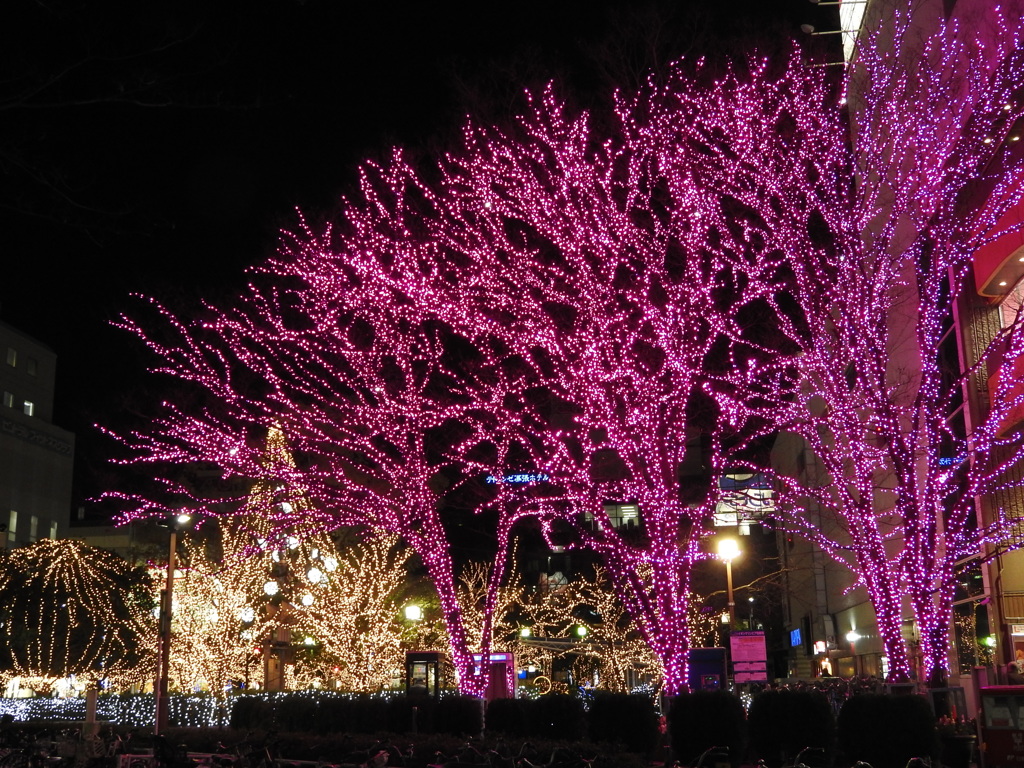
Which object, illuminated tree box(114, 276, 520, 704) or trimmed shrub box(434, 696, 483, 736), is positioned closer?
illuminated tree box(114, 276, 520, 704)

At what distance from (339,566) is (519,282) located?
20.0 m

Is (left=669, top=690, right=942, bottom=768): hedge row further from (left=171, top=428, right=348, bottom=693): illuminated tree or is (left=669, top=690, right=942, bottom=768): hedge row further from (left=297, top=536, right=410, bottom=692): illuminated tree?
(left=297, top=536, right=410, bottom=692): illuminated tree

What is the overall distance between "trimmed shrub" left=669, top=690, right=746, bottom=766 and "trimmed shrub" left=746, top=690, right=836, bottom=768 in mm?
274

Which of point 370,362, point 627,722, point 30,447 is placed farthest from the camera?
point 30,447

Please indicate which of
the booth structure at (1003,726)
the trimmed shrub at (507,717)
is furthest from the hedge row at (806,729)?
the trimmed shrub at (507,717)

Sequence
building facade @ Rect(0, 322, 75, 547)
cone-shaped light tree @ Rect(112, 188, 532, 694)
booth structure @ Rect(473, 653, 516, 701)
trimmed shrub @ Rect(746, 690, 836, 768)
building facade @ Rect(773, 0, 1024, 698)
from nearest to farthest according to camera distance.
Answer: trimmed shrub @ Rect(746, 690, 836, 768) → cone-shaped light tree @ Rect(112, 188, 532, 694) → building facade @ Rect(773, 0, 1024, 698) → booth structure @ Rect(473, 653, 516, 701) → building facade @ Rect(0, 322, 75, 547)

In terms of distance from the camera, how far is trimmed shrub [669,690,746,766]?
14.3 meters

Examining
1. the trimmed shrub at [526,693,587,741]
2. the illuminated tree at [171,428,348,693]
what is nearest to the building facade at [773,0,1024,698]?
the trimmed shrub at [526,693,587,741]

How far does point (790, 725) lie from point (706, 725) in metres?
1.13

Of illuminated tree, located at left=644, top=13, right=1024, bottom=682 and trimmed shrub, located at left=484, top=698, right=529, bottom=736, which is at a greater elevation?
illuminated tree, located at left=644, top=13, right=1024, bottom=682

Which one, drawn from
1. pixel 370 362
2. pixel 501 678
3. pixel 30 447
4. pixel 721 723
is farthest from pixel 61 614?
pixel 30 447

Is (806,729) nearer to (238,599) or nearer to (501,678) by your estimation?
(501,678)

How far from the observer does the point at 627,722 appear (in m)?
15.4

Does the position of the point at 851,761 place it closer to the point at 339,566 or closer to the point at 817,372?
the point at 817,372
